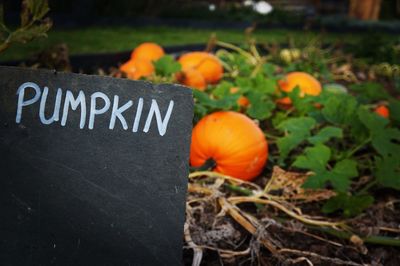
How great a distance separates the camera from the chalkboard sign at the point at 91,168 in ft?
3.06

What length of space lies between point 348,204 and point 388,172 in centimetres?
20

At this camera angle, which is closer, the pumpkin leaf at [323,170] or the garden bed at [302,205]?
the garden bed at [302,205]

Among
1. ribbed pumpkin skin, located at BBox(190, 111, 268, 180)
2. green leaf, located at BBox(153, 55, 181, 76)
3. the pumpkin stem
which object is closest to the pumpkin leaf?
ribbed pumpkin skin, located at BBox(190, 111, 268, 180)

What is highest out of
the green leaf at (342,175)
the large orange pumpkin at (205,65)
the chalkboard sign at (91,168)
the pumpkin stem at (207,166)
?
the chalkboard sign at (91,168)

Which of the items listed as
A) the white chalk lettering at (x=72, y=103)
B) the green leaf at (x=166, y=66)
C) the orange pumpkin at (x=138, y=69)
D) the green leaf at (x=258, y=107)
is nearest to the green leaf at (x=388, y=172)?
the green leaf at (x=258, y=107)

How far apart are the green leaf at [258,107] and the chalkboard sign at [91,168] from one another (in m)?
1.16

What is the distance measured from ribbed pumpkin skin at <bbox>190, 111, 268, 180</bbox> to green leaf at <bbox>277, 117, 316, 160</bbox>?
8 cm

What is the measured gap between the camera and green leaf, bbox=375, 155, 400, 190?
1.58m

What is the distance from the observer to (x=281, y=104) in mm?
2633

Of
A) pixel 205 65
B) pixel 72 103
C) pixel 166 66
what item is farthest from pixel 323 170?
pixel 205 65

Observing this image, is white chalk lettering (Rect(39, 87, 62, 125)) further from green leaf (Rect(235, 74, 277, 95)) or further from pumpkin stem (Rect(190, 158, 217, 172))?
green leaf (Rect(235, 74, 277, 95))

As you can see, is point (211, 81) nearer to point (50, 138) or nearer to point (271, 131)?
point (271, 131)

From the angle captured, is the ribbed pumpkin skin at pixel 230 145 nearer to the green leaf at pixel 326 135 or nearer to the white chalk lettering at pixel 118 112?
the green leaf at pixel 326 135

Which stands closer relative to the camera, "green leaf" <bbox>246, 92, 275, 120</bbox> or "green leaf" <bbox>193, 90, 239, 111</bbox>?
"green leaf" <bbox>193, 90, 239, 111</bbox>
